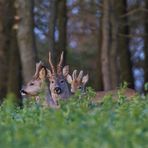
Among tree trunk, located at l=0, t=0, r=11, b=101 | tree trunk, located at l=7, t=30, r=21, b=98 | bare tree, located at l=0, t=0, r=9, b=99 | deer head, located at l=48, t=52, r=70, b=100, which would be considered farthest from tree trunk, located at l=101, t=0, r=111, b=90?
deer head, located at l=48, t=52, r=70, b=100

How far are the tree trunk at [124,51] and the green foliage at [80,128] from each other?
55.1ft

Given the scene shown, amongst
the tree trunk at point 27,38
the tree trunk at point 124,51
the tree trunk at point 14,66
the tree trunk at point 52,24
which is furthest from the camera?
the tree trunk at point 124,51

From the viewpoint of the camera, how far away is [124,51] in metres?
27.4

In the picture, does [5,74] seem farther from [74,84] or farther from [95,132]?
[95,132]

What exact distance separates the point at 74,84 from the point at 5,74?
39.1 feet

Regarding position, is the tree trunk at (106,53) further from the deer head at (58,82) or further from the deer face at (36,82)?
the deer head at (58,82)

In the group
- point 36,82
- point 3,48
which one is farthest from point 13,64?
point 36,82

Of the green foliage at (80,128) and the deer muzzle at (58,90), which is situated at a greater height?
the green foliage at (80,128)

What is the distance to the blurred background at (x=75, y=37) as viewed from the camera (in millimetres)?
21719

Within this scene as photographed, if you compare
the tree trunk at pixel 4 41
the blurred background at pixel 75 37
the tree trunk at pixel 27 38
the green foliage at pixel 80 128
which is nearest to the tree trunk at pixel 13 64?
the blurred background at pixel 75 37

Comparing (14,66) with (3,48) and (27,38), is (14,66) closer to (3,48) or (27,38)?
(3,48)

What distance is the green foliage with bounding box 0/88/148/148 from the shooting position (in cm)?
671

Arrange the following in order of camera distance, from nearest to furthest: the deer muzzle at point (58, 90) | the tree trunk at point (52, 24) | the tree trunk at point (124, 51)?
the deer muzzle at point (58, 90), the tree trunk at point (52, 24), the tree trunk at point (124, 51)

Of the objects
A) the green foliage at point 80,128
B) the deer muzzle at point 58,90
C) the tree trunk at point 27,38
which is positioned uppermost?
the tree trunk at point 27,38
